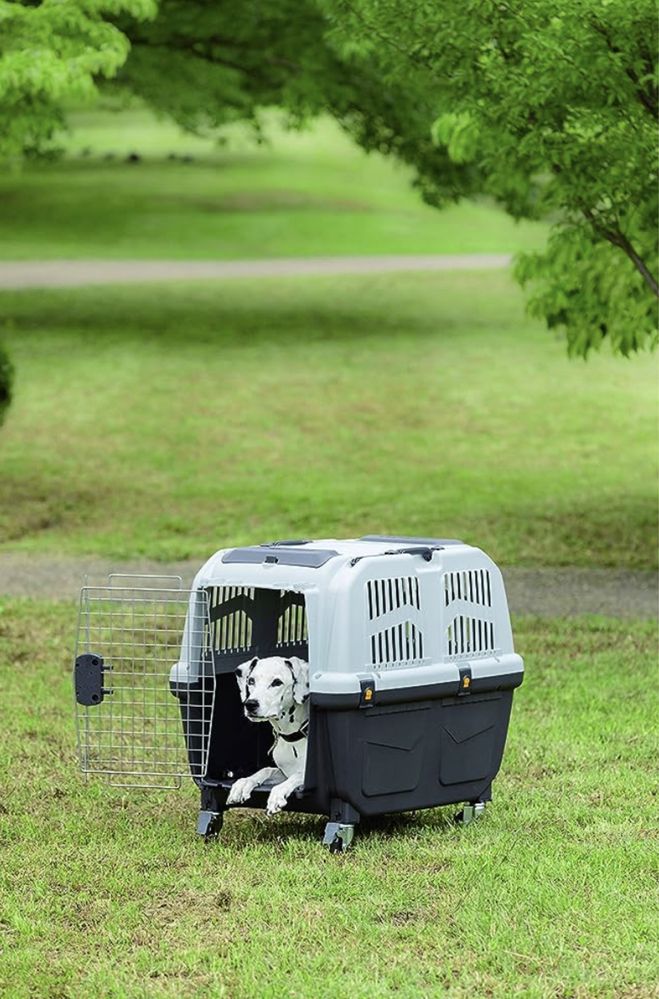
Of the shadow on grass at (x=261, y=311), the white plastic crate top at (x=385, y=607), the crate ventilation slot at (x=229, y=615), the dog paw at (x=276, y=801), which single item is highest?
the white plastic crate top at (x=385, y=607)

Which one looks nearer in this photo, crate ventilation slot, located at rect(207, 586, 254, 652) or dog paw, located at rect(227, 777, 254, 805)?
dog paw, located at rect(227, 777, 254, 805)

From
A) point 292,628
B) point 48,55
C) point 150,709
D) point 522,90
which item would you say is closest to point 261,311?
point 48,55

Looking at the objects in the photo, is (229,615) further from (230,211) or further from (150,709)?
(230,211)

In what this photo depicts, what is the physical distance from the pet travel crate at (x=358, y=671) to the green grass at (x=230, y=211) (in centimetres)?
2528

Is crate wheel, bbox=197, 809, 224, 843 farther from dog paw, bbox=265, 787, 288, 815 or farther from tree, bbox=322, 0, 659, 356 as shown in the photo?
tree, bbox=322, 0, 659, 356

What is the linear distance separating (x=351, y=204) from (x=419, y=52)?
3178cm

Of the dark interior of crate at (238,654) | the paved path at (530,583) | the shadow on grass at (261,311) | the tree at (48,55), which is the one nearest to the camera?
the dark interior of crate at (238,654)

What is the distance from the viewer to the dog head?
5.45 meters

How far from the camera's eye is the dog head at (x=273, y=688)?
545 cm

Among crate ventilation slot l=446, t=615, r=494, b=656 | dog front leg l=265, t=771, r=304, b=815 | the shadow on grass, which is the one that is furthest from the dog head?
the shadow on grass

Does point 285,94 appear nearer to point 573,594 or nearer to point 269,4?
point 269,4

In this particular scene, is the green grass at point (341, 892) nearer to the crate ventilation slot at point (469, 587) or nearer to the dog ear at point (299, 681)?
the dog ear at point (299, 681)

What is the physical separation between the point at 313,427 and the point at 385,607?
43.8ft


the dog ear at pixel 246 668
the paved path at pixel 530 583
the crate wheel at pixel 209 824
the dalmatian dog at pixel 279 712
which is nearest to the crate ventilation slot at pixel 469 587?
the dalmatian dog at pixel 279 712
